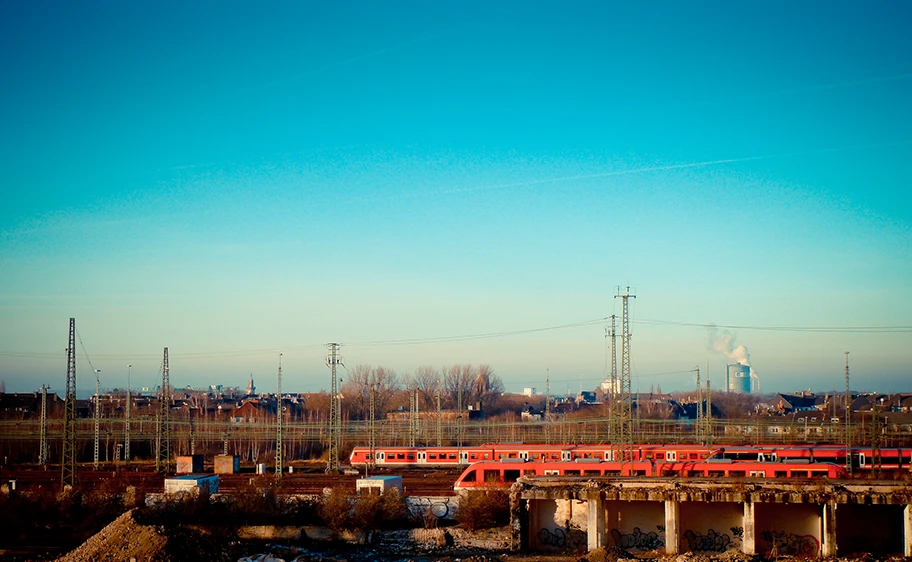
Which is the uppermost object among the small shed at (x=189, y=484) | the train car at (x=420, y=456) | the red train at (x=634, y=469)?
the red train at (x=634, y=469)

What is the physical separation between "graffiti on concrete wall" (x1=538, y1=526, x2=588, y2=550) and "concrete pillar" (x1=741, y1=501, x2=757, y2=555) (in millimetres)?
4535

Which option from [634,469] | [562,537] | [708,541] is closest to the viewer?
[708,541]

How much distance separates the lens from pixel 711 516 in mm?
24281

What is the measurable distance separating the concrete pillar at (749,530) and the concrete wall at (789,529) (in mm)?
518

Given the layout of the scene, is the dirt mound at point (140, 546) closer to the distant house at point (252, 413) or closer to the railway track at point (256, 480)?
the railway track at point (256, 480)

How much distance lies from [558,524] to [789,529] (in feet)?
21.5

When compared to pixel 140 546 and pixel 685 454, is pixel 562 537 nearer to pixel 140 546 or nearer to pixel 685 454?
pixel 140 546

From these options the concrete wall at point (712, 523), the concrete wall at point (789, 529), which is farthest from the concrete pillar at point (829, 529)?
the concrete wall at point (712, 523)

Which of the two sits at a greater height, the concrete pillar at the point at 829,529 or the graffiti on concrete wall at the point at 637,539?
the concrete pillar at the point at 829,529

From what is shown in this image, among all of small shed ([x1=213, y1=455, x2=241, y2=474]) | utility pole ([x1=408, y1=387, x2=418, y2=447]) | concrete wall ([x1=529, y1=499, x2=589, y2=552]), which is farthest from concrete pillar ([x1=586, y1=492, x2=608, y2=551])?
small shed ([x1=213, y1=455, x2=241, y2=474])

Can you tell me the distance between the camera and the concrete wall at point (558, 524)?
2484cm

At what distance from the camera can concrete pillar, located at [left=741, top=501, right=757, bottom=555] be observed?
900 inches

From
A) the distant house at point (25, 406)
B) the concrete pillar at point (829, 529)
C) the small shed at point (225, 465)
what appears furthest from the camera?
the distant house at point (25, 406)

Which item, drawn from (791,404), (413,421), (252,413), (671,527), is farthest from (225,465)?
(791,404)
